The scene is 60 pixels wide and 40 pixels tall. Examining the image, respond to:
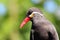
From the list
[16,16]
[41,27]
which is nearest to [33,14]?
[41,27]

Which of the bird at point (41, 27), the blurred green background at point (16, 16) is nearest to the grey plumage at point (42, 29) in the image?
the bird at point (41, 27)

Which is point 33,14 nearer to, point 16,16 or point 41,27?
point 41,27

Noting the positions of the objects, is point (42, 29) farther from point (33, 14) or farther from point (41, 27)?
point (33, 14)

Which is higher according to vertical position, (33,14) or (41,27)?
(33,14)

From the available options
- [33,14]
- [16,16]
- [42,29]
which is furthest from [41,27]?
[16,16]

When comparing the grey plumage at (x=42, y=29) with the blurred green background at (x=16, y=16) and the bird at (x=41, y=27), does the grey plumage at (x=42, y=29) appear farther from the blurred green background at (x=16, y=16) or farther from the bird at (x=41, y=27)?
the blurred green background at (x=16, y=16)

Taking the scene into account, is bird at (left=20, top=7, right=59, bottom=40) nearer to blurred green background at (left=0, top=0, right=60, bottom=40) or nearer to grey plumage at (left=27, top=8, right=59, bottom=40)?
grey plumage at (left=27, top=8, right=59, bottom=40)

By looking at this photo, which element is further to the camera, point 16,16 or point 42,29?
point 16,16

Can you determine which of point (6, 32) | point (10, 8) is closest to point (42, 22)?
point (6, 32)

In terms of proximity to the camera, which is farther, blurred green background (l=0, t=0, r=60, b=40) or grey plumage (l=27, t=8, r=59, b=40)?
blurred green background (l=0, t=0, r=60, b=40)

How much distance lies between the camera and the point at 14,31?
21.5 ft

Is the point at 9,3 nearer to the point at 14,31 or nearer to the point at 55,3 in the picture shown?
the point at 14,31

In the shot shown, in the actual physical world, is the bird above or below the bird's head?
below

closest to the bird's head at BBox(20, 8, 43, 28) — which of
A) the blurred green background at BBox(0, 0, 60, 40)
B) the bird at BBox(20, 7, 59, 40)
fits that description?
the bird at BBox(20, 7, 59, 40)
